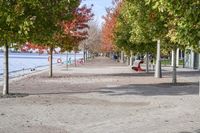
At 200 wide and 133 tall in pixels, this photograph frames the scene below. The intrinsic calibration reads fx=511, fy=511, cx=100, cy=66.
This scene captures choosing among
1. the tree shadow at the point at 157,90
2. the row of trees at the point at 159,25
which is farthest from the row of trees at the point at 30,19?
the tree shadow at the point at 157,90

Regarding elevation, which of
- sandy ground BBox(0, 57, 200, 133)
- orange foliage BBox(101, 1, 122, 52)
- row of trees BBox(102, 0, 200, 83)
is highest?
orange foliage BBox(101, 1, 122, 52)

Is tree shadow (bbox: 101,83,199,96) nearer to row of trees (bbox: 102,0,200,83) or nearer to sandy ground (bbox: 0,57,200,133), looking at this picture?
sandy ground (bbox: 0,57,200,133)

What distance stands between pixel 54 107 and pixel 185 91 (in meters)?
7.41

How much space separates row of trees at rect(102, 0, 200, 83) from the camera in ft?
31.2

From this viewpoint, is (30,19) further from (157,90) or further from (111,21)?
(111,21)

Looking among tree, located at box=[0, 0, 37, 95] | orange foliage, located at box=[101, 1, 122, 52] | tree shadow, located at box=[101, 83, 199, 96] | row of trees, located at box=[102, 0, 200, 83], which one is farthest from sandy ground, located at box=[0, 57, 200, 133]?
orange foliage, located at box=[101, 1, 122, 52]

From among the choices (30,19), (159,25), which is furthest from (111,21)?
(30,19)

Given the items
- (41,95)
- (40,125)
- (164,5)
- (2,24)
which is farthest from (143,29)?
(164,5)

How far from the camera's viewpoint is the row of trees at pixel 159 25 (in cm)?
952

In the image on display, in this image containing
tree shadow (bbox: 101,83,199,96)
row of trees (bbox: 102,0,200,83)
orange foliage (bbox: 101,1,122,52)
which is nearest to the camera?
row of trees (bbox: 102,0,200,83)

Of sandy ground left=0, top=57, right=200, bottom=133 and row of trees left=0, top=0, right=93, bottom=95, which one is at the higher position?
row of trees left=0, top=0, right=93, bottom=95

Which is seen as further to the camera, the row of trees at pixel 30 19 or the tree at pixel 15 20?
the row of trees at pixel 30 19

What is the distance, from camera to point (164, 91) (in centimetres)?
2084

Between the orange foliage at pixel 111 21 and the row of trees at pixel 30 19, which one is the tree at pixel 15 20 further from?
the orange foliage at pixel 111 21
